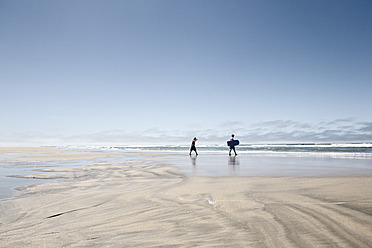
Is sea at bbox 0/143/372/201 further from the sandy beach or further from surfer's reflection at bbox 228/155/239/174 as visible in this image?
the sandy beach

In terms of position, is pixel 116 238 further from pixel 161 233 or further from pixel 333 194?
pixel 333 194

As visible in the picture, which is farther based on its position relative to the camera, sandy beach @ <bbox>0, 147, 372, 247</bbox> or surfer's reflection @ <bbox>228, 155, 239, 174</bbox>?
surfer's reflection @ <bbox>228, 155, 239, 174</bbox>

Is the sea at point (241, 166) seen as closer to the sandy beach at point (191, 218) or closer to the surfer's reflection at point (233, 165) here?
the surfer's reflection at point (233, 165)

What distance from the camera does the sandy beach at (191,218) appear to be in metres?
2.98

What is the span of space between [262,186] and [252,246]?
13.3 feet

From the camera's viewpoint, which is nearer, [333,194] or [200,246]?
[200,246]

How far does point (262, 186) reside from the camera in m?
6.59

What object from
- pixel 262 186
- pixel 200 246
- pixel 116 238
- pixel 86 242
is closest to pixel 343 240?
pixel 200 246

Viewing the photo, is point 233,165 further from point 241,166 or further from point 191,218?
point 191,218

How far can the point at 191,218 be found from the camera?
12.6ft

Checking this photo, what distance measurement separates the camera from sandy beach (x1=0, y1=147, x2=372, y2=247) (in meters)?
2.98

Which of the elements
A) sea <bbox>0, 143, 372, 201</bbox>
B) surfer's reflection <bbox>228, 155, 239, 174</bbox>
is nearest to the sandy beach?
sea <bbox>0, 143, 372, 201</bbox>

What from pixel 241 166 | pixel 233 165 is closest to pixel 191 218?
pixel 241 166

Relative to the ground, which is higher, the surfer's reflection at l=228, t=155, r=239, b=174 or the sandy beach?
the surfer's reflection at l=228, t=155, r=239, b=174
